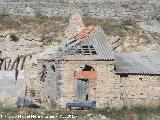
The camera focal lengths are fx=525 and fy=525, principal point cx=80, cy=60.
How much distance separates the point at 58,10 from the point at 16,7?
3.22 metres

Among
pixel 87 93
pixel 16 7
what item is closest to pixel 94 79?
pixel 87 93

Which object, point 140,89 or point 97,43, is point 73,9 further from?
point 140,89

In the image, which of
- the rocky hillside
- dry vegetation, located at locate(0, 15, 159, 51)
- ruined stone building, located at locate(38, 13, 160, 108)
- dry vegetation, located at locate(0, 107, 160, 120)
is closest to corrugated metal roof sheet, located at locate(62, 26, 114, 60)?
ruined stone building, located at locate(38, 13, 160, 108)

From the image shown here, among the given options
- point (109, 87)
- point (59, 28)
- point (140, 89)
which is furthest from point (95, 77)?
point (59, 28)

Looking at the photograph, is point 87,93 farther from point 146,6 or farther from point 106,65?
point 146,6

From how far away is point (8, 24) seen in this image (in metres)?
37.8

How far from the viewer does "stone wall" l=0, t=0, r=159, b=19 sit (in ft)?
129

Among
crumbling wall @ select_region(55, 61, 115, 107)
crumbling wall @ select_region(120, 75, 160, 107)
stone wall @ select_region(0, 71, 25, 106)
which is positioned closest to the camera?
crumbling wall @ select_region(55, 61, 115, 107)

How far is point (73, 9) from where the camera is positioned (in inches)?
1582

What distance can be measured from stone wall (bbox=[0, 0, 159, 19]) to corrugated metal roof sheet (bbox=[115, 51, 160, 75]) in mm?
6756

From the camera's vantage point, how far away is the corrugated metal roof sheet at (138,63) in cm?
3162

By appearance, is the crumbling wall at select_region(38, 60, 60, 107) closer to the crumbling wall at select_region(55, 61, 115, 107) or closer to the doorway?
the crumbling wall at select_region(55, 61, 115, 107)

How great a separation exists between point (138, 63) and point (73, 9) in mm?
9350

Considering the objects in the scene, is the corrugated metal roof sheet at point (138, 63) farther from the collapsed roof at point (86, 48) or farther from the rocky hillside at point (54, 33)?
the rocky hillside at point (54, 33)
